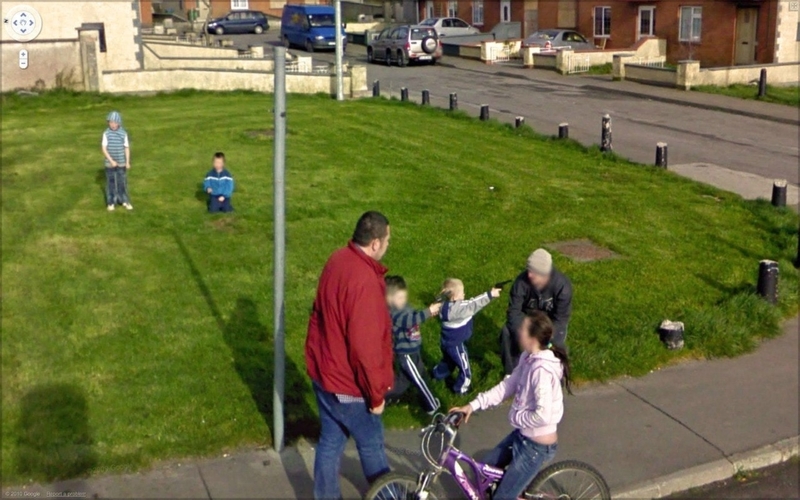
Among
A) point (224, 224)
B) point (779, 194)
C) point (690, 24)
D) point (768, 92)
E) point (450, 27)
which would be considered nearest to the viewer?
point (224, 224)

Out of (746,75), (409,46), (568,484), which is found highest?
(409,46)

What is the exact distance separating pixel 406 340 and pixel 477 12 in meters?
49.7

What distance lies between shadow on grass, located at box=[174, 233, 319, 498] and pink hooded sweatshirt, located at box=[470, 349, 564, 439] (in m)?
1.69

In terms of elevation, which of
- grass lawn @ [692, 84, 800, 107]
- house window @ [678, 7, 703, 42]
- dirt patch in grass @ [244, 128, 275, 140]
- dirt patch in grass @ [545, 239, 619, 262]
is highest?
house window @ [678, 7, 703, 42]

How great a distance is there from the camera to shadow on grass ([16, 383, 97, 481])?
6531 mm

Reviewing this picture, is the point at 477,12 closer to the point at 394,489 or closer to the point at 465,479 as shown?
the point at 465,479

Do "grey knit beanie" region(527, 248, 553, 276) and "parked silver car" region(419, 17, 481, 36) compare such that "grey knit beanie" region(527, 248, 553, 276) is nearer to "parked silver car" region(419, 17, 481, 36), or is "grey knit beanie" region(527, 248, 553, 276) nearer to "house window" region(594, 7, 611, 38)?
"house window" region(594, 7, 611, 38)

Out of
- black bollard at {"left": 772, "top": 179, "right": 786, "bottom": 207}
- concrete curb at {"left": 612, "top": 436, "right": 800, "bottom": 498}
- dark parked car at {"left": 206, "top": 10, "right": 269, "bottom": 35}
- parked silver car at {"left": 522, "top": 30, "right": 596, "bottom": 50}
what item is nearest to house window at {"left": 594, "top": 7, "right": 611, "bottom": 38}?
parked silver car at {"left": 522, "top": 30, "right": 596, "bottom": 50}

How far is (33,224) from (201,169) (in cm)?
391

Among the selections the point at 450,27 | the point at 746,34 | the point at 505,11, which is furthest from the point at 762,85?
the point at 505,11

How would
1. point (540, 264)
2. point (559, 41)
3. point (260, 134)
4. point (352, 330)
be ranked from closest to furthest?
point (352, 330) → point (540, 264) → point (260, 134) → point (559, 41)

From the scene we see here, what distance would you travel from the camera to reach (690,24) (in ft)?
129

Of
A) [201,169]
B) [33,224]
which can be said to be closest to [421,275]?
[33,224]

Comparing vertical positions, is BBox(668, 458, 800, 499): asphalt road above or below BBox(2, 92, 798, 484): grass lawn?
below
